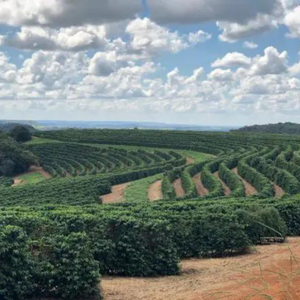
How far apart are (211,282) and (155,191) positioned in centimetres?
3892

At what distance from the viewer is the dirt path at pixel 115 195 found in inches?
2012

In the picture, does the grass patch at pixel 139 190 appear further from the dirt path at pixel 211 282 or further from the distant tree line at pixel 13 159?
the distant tree line at pixel 13 159

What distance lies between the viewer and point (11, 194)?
53719mm

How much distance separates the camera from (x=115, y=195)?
179 feet

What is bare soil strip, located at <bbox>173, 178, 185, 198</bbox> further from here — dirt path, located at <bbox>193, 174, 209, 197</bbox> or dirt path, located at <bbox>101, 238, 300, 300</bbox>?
dirt path, located at <bbox>101, 238, 300, 300</bbox>

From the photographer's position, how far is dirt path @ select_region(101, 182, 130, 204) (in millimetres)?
51116

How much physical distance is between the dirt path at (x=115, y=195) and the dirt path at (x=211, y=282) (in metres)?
30.7

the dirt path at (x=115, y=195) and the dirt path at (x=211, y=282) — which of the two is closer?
the dirt path at (x=211, y=282)

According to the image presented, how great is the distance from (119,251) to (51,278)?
4.25 metres

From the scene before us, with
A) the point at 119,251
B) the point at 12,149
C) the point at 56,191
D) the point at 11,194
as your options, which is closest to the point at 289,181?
the point at 56,191

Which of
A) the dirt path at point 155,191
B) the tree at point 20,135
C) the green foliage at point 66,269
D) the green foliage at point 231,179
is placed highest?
the tree at point 20,135

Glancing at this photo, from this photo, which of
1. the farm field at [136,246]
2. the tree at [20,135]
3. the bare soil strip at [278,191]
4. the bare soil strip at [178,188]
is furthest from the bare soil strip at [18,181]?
the bare soil strip at [278,191]

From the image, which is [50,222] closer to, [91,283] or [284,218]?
[91,283]

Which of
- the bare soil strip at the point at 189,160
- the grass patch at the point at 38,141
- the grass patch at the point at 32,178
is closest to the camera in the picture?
the bare soil strip at the point at 189,160
